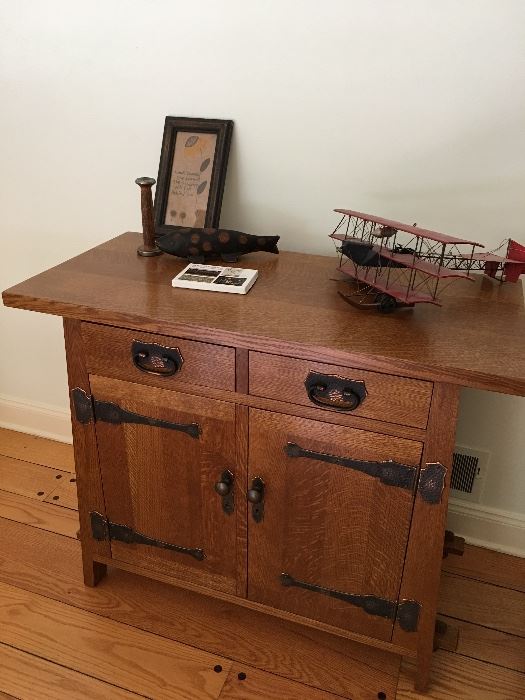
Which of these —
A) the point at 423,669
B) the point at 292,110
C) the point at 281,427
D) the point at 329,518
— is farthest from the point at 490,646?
the point at 292,110

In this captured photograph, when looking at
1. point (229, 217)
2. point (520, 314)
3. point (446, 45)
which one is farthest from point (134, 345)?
point (446, 45)

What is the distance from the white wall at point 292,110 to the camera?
142 cm

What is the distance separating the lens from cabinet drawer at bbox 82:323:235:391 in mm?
1251

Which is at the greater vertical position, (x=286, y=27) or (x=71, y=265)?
(x=286, y=27)

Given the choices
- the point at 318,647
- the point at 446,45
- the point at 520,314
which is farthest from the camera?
the point at 318,647

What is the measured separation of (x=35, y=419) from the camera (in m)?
2.31

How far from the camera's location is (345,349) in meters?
1.09

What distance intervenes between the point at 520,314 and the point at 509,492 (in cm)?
74

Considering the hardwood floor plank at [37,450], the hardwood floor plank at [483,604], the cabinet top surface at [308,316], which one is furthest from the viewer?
the hardwood floor plank at [37,450]

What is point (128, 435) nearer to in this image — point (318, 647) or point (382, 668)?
point (318, 647)

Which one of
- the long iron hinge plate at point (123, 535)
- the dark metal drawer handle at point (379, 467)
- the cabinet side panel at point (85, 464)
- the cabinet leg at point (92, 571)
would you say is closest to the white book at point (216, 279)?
the cabinet side panel at point (85, 464)

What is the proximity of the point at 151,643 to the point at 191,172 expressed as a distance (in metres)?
1.22

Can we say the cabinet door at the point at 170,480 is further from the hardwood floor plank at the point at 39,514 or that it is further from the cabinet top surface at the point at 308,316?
the hardwood floor plank at the point at 39,514

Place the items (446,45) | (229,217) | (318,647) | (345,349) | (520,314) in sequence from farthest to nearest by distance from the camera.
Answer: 1. (229,217)
2. (318,647)
3. (446,45)
4. (520,314)
5. (345,349)
